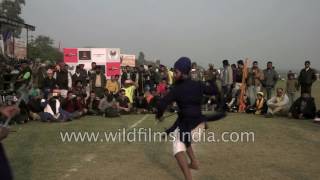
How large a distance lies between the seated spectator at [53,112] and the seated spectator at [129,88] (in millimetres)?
3623

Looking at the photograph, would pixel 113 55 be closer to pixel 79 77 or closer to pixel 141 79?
pixel 141 79

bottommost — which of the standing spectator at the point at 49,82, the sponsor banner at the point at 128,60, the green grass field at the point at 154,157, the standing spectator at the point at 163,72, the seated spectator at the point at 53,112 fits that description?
the green grass field at the point at 154,157

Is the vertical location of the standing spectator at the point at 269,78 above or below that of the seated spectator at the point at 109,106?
above

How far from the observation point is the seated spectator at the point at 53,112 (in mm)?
15789

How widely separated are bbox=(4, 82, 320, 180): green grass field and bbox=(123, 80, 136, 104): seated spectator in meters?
5.57

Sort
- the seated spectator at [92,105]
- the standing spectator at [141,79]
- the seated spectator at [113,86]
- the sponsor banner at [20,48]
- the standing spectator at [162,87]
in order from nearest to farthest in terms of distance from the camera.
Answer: the seated spectator at [92,105], the seated spectator at [113,86], the standing spectator at [162,87], the standing spectator at [141,79], the sponsor banner at [20,48]

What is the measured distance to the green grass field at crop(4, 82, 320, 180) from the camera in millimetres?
8016

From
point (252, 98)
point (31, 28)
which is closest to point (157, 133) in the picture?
point (252, 98)

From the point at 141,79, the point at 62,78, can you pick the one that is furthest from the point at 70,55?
the point at 62,78

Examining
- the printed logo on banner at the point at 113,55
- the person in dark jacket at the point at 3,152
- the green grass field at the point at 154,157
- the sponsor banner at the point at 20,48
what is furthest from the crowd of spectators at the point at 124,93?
the person in dark jacket at the point at 3,152

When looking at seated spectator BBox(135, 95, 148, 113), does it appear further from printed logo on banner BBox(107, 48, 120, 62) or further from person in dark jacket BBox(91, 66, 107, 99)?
printed logo on banner BBox(107, 48, 120, 62)

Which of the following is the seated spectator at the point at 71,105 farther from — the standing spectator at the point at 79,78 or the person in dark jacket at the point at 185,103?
the person in dark jacket at the point at 185,103

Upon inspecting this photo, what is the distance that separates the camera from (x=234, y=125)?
1449 centimetres

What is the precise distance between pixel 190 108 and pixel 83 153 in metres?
3.65
